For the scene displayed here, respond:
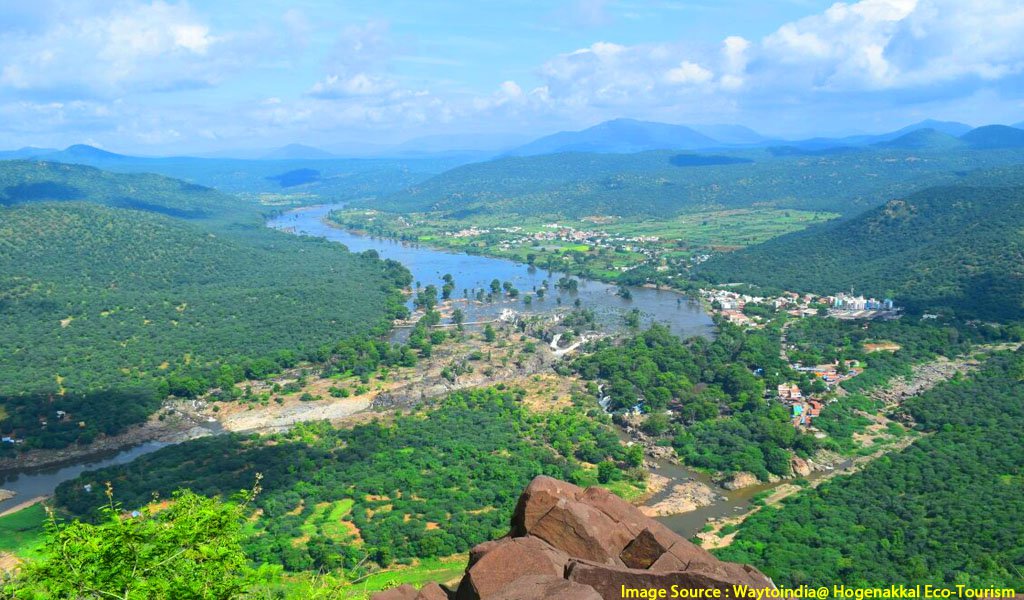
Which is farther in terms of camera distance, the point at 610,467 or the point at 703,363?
the point at 703,363

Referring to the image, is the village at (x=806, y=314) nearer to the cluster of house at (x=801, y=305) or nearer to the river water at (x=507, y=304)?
the cluster of house at (x=801, y=305)

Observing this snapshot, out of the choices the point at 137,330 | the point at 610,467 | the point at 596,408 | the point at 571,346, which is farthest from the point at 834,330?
the point at 137,330

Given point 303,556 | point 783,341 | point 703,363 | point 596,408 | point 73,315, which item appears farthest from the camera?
point 73,315

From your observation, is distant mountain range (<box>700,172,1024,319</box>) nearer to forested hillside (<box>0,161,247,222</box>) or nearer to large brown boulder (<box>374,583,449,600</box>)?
large brown boulder (<box>374,583,449,600</box>)

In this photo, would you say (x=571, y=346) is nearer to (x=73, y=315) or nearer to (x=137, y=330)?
(x=137, y=330)

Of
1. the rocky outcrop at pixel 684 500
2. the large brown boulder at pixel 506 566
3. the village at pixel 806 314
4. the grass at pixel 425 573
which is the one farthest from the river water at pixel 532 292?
the large brown boulder at pixel 506 566

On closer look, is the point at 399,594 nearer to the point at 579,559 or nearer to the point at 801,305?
the point at 579,559
